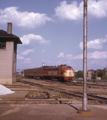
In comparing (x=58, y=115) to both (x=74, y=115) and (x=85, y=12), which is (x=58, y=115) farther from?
(x=85, y=12)

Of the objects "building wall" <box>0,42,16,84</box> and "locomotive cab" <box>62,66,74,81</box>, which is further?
"locomotive cab" <box>62,66,74,81</box>

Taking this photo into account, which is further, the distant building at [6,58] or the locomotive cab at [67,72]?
the locomotive cab at [67,72]

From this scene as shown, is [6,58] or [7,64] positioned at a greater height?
[6,58]

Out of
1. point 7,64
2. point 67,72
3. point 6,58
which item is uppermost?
point 6,58

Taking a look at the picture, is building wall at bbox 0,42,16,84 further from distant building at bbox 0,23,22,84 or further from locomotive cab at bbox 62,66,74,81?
locomotive cab at bbox 62,66,74,81

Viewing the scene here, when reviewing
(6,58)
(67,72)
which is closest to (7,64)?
(6,58)

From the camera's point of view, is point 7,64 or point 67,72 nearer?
point 7,64

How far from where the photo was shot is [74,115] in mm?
6379

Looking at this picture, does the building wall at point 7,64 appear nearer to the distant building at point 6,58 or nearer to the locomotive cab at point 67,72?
the distant building at point 6,58

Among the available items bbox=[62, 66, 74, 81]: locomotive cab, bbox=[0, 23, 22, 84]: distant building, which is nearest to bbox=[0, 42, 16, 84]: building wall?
bbox=[0, 23, 22, 84]: distant building

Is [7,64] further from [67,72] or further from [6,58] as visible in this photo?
[67,72]

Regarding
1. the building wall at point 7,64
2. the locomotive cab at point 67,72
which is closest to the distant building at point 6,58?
the building wall at point 7,64

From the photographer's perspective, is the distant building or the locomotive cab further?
the locomotive cab

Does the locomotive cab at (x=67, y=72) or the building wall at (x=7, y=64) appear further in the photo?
the locomotive cab at (x=67, y=72)
